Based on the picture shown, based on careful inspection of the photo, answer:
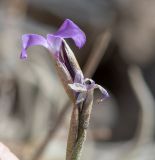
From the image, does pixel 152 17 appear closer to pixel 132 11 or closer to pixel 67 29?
pixel 132 11

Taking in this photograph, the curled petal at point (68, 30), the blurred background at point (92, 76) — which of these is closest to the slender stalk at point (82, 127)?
the curled petal at point (68, 30)

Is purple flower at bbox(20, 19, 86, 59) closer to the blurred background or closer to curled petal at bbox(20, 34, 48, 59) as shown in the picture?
curled petal at bbox(20, 34, 48, 59)

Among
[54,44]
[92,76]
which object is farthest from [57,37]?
[92,76]

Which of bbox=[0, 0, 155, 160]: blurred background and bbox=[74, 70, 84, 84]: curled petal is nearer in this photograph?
bbox=[74, 70, 84, 84]: curled petal

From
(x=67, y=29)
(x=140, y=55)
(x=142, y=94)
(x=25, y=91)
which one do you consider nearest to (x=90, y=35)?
(x=140, y=55)

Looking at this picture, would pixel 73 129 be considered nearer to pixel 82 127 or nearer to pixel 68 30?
pixel 82 127

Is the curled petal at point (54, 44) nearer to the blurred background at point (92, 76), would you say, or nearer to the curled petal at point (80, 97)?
the curled petal at point (80, 97)

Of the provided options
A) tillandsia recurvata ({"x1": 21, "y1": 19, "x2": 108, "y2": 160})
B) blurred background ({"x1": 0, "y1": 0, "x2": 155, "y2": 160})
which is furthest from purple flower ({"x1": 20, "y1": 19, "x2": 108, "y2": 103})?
blurred background ({"x1": 0, "y1": 0, "x2": 155, "y2": 160})
